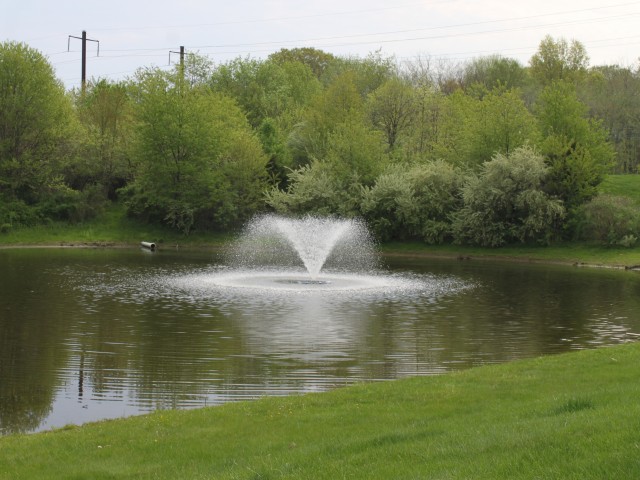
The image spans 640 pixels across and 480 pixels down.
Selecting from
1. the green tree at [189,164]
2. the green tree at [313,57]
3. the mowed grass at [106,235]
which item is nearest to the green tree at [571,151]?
the green tree at [189,164]

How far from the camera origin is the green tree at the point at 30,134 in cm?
6762

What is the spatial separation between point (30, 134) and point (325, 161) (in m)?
26.8

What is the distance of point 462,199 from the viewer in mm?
65750

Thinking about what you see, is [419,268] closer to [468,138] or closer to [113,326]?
[468,138]

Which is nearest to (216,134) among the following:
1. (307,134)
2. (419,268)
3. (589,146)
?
(307,134)

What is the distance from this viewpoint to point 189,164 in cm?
7069

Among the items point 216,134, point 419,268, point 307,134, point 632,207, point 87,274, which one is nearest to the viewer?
point 87,274

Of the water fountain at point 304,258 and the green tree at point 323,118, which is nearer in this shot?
the water fountain at point 304,258

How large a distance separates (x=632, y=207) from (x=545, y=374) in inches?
1924

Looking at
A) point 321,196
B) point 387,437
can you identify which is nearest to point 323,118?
point 321,196

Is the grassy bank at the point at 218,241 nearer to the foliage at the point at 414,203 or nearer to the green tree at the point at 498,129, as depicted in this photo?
the foliage at the point at 414,203

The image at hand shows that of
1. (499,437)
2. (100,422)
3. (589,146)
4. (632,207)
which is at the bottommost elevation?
(100,422)

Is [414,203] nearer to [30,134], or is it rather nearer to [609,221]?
[609,221]

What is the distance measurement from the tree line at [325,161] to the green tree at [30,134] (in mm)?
131
